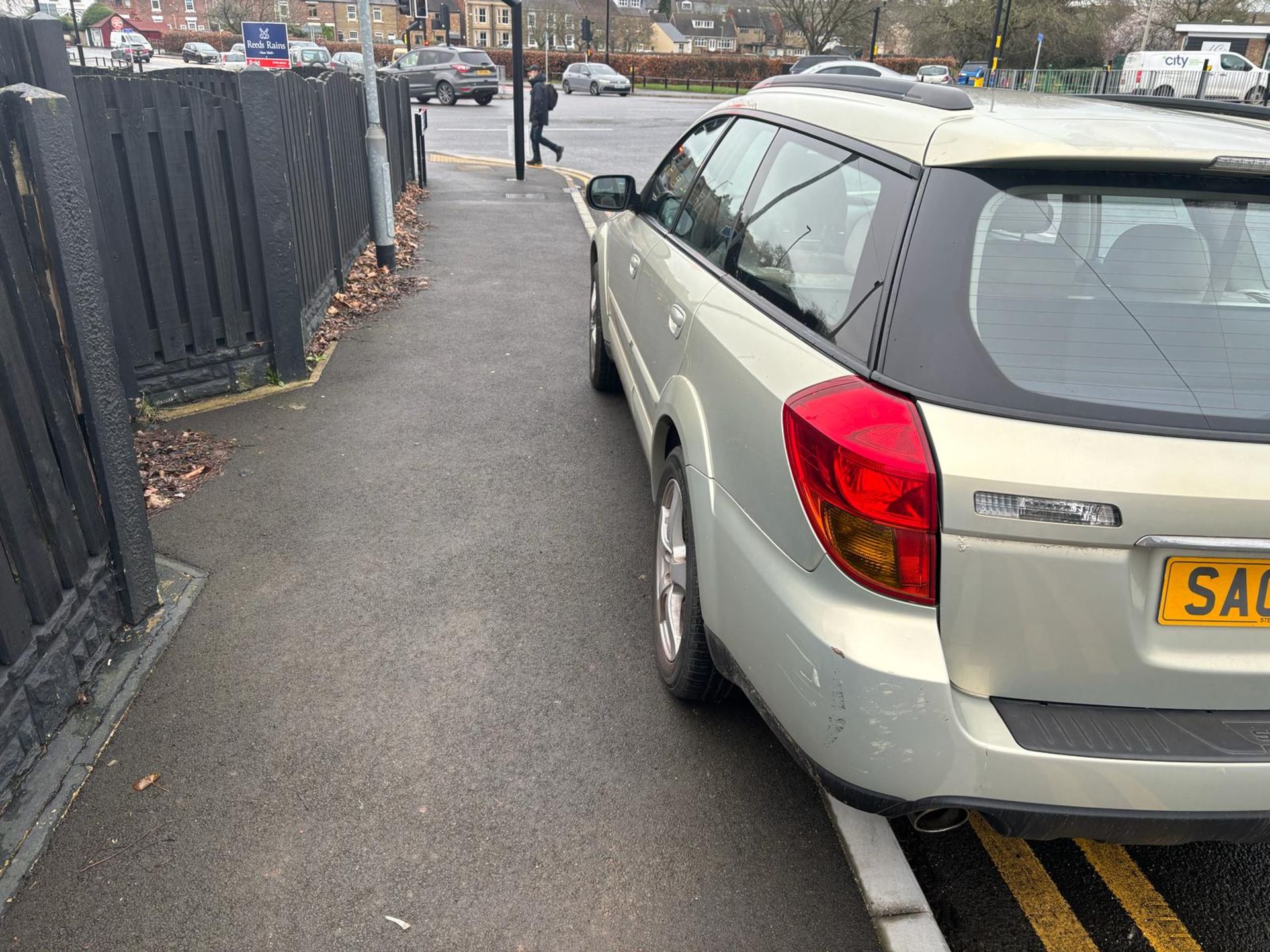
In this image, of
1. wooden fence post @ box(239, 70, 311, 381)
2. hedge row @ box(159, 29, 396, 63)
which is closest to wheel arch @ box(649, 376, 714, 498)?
wooden fence post @ box(239, 70, 311, 381)

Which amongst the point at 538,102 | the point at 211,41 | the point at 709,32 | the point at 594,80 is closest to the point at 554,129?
the point at 538,102

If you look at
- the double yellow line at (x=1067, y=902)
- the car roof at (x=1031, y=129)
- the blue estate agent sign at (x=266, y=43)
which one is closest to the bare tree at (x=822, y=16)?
the blue estate agent sign at (x=266, y=43)

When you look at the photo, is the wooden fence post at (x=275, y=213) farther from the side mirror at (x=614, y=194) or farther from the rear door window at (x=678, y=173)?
the rear door window at (x=678, y=173)

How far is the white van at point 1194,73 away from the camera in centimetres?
3481

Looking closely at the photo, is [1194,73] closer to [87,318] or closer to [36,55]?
[36,55]

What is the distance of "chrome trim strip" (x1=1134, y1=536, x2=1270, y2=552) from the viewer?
5.99 ft

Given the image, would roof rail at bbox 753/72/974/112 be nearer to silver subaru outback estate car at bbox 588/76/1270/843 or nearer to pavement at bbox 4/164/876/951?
silver subaru outback estate car at bbox 588/76/1270/843

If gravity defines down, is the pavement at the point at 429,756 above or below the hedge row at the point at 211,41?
below

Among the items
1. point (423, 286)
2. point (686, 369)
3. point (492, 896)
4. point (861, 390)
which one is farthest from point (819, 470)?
point (423, 286)

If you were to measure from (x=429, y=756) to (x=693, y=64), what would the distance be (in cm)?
6428

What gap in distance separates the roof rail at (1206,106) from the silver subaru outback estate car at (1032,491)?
0.61 metres

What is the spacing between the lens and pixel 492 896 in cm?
237

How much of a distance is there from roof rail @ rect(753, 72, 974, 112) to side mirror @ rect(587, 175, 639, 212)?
1.59 metres

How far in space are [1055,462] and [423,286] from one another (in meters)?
7.85
